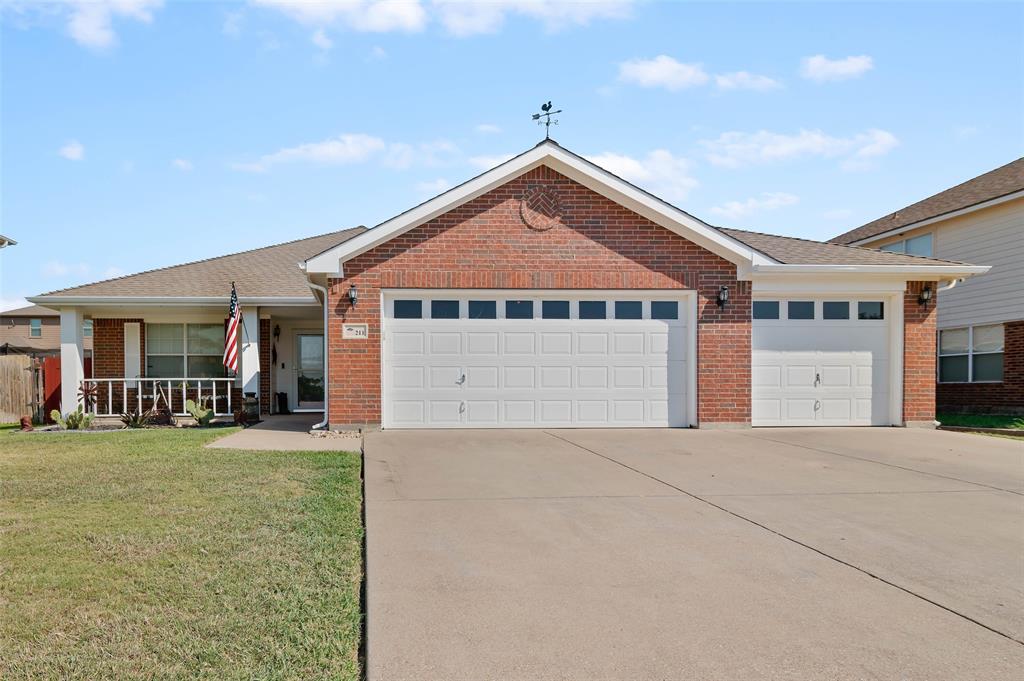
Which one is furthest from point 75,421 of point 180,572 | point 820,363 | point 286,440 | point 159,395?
point 820,363

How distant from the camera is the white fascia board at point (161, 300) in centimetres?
1500

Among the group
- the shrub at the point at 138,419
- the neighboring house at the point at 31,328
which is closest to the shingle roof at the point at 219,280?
the shrub at the point at 138,419

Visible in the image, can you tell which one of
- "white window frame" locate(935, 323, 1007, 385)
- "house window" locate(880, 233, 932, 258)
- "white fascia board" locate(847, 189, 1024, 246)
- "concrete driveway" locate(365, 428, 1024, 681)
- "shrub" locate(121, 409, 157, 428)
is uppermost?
"white fascia board" locate(847, 189, 1024, 246)

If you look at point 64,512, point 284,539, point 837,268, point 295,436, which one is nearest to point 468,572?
point 284,539

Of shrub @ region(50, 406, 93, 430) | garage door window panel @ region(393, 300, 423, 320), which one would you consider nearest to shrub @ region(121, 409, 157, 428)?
shrub @ region(50, 406, 93, 430)

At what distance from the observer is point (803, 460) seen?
9438 mm

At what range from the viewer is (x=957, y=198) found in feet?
65.9

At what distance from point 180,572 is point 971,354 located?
20292mm

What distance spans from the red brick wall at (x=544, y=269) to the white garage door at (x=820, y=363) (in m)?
0.59

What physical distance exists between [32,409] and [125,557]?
1715 centimetres

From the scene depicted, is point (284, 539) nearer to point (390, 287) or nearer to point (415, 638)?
point (415, 638)

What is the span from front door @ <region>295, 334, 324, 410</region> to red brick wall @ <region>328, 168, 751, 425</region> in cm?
644

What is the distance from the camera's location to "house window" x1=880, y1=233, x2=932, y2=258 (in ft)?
67.2

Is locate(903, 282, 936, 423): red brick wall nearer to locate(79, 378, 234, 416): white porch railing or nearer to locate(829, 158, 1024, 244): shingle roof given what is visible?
locate(829, 158, 1024, 244): shingle roof
